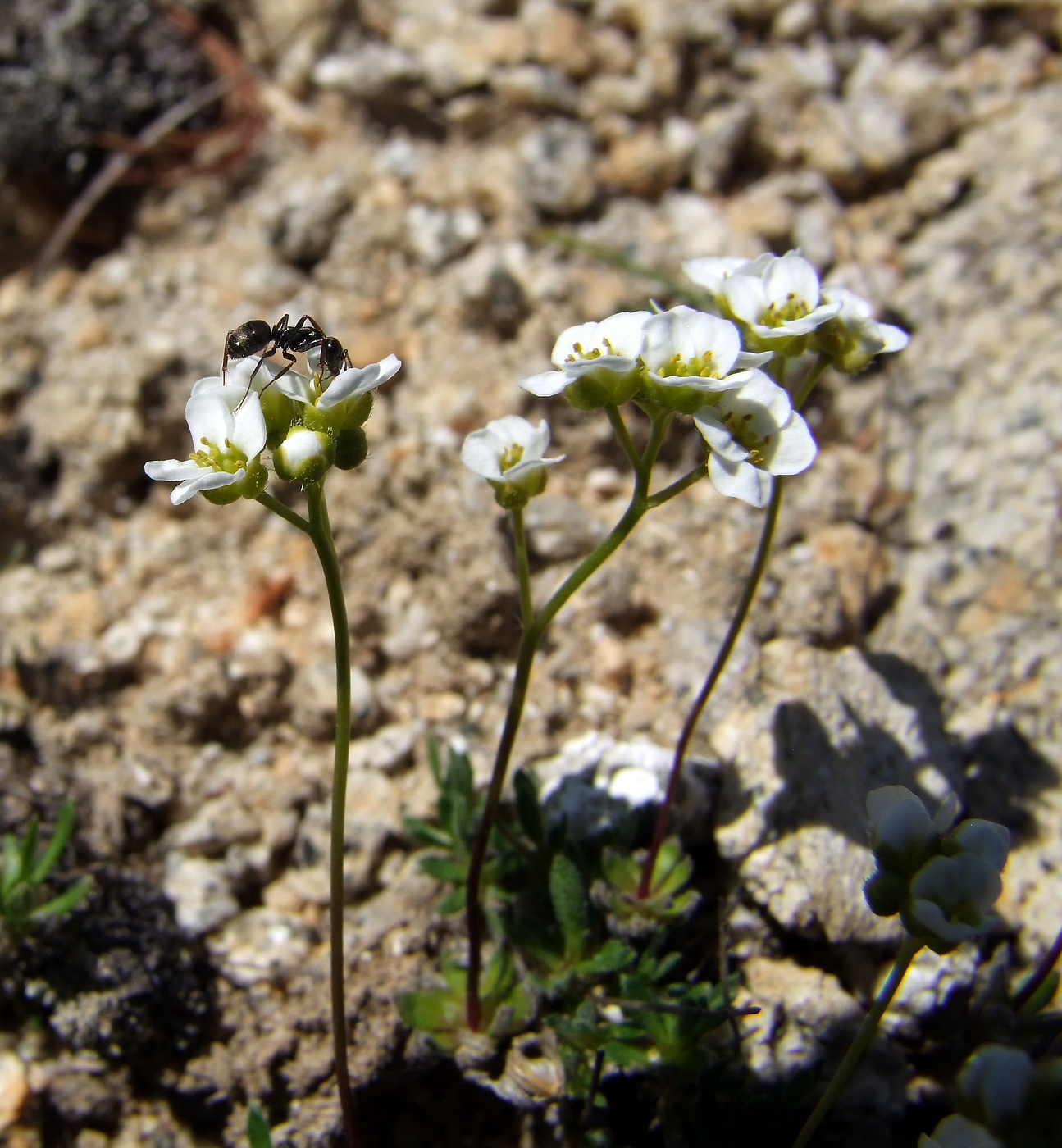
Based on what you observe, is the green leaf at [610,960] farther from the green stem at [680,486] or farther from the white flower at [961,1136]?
the green stem at [680,486]

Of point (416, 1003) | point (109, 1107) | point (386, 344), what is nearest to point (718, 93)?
point (386, 344)

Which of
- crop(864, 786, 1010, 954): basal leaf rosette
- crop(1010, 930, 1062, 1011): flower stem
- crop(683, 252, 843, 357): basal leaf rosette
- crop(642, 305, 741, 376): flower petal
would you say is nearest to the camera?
crop(864, 786, 1010, 954): basal leaf rosette

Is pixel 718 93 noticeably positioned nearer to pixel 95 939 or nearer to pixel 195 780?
pixel 195 780

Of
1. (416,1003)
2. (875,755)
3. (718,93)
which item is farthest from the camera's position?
(718,93)

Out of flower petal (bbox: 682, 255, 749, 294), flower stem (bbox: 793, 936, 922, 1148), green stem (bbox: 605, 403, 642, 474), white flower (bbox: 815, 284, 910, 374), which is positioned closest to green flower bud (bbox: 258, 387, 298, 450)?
green stem (bbox: 605, 403, 642, 474)

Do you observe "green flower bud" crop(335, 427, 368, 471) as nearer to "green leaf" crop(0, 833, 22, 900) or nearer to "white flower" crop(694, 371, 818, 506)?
"white flower" crop(694, 371, 818, 506)

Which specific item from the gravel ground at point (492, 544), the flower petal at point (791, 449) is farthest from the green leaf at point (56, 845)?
the flower petal at point (791, 449)
